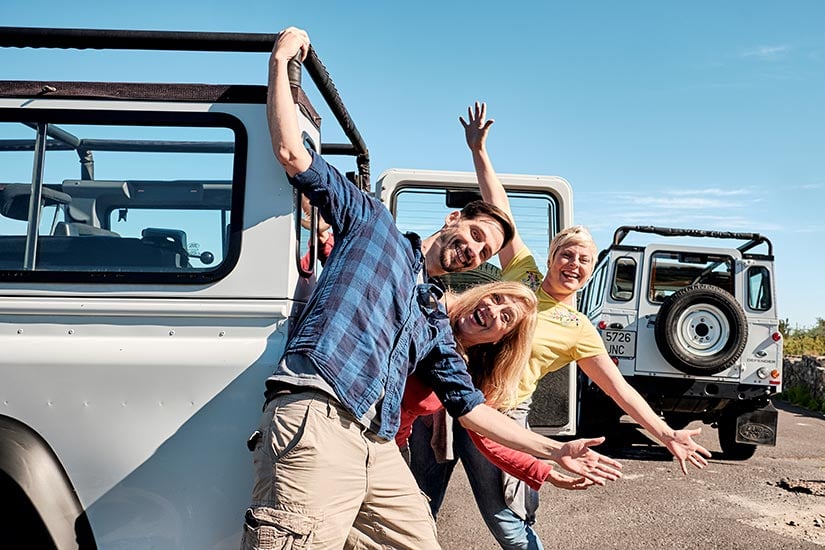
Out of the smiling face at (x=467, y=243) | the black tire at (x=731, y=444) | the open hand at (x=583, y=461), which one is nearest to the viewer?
the open hand at (x=583, y=461)

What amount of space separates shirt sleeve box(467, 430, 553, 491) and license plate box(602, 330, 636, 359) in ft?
22.8

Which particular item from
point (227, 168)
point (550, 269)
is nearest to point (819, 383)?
point (550, 269)

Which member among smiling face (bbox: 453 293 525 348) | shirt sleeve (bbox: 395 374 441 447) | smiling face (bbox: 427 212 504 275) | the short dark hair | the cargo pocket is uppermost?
the short dark hair

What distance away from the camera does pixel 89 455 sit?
2.22 meters

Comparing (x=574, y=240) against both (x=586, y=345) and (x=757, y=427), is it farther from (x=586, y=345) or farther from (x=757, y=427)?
(x=757, y=427)

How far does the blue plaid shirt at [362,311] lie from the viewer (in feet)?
7.13

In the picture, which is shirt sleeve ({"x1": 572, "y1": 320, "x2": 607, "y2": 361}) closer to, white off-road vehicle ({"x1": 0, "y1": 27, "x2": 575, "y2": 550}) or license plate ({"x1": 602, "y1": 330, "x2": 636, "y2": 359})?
white off-road vehicle ({"x1": 0, "y1": 27, "x2": 575, "y2": 550})

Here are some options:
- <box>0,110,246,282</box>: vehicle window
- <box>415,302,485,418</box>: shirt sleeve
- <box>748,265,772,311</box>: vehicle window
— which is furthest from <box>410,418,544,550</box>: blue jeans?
<box>748,265,772,311</box>: vehicle window

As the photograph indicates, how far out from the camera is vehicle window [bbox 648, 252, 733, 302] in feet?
32.2

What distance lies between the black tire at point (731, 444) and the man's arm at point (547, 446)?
7.40 metres

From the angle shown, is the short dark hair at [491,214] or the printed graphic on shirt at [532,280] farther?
the printed graphic on shirt at [532,280]

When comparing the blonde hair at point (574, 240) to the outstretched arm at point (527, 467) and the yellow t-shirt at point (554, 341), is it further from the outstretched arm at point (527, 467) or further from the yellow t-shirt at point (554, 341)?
the outstretched arm at point (527, 467)

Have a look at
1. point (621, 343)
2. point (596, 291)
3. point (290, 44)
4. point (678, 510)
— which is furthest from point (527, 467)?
point (596, 291)

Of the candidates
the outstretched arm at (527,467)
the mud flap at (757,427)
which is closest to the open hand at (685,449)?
the outstretched arm at (527,467)
